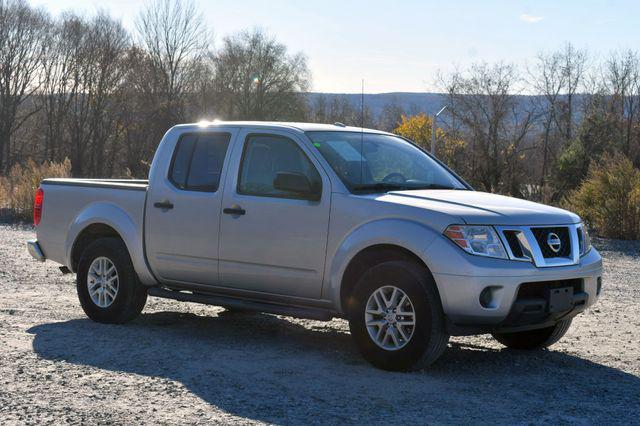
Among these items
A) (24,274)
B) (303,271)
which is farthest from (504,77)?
(303,271)

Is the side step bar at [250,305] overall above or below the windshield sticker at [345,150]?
below

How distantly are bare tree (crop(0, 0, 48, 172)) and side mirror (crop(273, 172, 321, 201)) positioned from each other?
2260 inches

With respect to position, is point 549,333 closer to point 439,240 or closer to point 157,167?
point 439,240

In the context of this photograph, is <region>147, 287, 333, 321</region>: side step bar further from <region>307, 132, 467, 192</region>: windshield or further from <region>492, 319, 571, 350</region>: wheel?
<region>492, 319, 571, 350</region>: wheel

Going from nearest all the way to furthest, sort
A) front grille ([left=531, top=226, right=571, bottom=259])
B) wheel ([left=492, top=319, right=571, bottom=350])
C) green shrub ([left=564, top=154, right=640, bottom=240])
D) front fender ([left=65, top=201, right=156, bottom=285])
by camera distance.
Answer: front grille ([left=531, top=226, right=571, bottom=259]) → wheel ([left=492, top=319, right=571, bottom=350]) → front fender ([left=65, top=201, right=156, bottom=285]) → green shrub ([left=564, top=154, right=640, bottom=240])

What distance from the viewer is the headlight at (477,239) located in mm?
6281

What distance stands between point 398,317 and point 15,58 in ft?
199

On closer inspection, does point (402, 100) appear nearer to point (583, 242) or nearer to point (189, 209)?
point (189, 209)

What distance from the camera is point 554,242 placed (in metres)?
6.65

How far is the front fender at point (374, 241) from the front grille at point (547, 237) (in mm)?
797

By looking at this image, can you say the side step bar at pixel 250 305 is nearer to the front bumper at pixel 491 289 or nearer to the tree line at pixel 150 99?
the front bumper at pixel 491 289

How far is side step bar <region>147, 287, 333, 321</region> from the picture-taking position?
7.00m

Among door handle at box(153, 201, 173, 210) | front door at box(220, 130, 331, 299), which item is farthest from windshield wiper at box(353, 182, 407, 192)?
door handle at box(153, 201, 173, 210)

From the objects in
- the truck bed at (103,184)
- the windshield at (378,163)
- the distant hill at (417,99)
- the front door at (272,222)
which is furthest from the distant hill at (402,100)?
the front door at (272,222)
